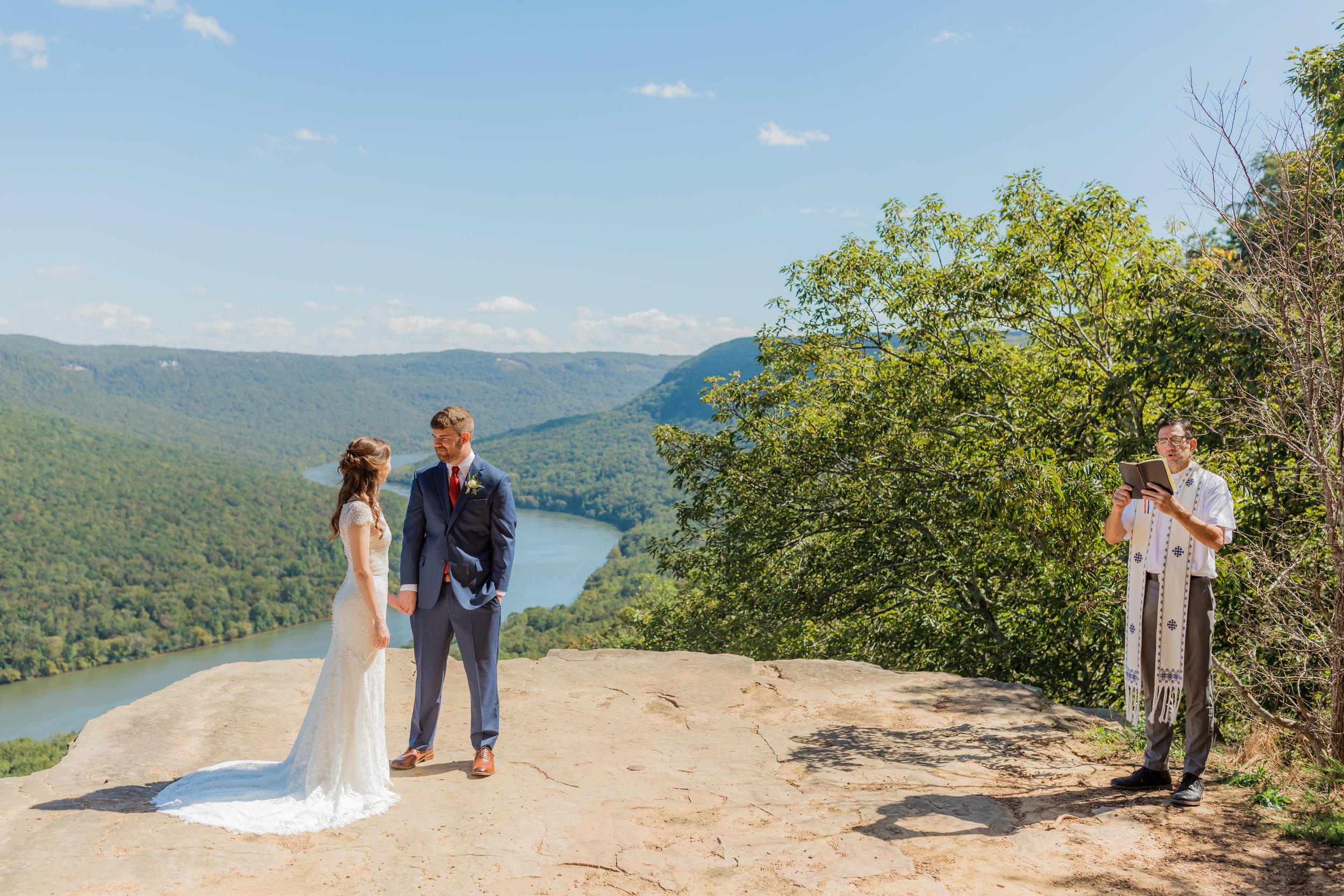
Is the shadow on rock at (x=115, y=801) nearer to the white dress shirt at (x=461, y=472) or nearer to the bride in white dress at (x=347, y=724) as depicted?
the bride in white dress at (x=347, y=724)

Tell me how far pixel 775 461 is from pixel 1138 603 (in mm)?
6156

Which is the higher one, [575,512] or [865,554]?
[865,554]

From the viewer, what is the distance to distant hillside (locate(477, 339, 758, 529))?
10594 centimetres

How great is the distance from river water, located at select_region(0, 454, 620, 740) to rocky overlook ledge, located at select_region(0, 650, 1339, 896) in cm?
3128

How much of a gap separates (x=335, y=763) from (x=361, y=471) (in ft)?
3.79

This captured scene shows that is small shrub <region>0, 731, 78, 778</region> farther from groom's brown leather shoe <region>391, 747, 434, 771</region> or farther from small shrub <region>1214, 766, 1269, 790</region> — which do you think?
small shrub <region>1214, 766, 1269, 790</region>

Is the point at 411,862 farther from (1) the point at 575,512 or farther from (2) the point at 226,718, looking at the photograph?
(1) the point at 575,512

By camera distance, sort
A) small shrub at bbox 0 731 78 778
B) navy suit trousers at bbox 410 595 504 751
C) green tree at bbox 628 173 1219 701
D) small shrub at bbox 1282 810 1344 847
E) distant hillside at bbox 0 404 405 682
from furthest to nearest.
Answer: distant hillside at bbox 0 404 405 682 < small shrub at bbox 0 731 78 778 < green tree at bbox 628 173 1219 701 < navy suit trousers at bbox 410 595 504 751 < small shrub at bbox 1282 810 1344 847

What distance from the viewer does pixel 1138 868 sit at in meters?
2.80

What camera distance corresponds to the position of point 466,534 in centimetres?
382

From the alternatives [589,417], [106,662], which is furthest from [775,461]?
[589,417]

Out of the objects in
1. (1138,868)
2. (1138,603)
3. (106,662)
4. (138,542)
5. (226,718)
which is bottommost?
(106,662)

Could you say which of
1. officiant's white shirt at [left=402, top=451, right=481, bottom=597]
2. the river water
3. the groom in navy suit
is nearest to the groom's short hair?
the groom in navy suit

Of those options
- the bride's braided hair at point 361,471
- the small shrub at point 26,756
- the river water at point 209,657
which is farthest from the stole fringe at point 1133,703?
the river water at point 209,657
